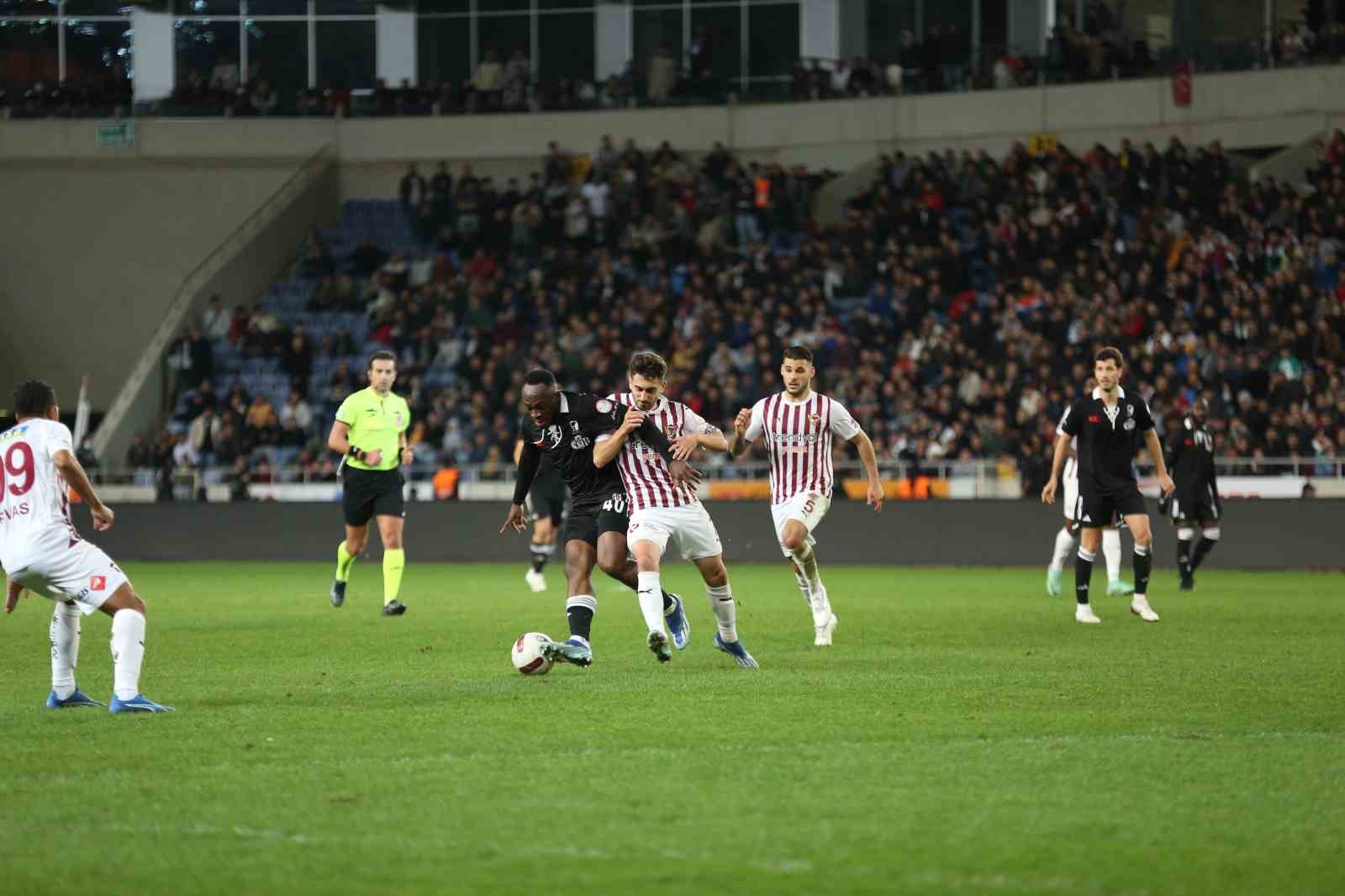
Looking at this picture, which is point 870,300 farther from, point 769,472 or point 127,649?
point 127,649

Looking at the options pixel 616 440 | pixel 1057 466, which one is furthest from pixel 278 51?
pixel 616 440

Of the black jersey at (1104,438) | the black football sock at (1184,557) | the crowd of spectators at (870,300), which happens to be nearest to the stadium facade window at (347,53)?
the crowd of spectators at (870,300)

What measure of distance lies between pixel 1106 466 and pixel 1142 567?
0.93 metres

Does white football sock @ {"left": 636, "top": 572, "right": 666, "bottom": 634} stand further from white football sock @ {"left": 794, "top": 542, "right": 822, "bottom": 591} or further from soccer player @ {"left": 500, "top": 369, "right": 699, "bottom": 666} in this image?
white football sock @ {"left": 794, "top": 542, "right": 822, "bottom": 591}

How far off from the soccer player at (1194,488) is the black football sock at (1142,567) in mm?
5274

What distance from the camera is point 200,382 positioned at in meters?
35.8

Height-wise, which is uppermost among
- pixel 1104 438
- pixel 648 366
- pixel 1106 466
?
pixel 648 366

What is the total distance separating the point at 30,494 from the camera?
30.5 feet

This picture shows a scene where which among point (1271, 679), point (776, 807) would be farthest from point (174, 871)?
point (1271, 679)

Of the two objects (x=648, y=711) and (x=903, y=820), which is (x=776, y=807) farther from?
(x=648, y=711)

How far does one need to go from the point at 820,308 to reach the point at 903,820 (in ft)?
86.8

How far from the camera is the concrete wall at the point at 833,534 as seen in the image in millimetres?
24359

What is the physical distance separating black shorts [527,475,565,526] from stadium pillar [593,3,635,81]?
2199cm

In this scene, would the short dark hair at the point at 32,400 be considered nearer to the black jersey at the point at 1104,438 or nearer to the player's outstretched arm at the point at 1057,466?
the player's outstretched arm at the point at 1057,466
